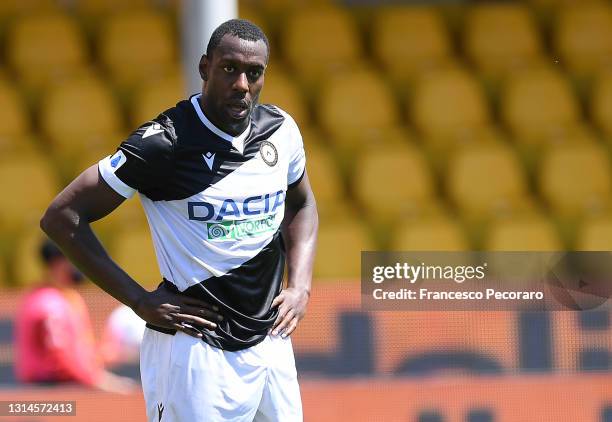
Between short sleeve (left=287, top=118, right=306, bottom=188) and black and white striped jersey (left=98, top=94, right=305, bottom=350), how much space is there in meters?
0.13

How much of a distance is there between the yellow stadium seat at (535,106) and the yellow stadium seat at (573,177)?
43cm

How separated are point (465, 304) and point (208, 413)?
7.17ft

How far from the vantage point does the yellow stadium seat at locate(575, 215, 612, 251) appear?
6.65 metres

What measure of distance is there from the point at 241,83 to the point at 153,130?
0.26 meters

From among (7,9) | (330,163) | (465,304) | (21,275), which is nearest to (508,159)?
(330,163)

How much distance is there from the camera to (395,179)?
735 centimetres

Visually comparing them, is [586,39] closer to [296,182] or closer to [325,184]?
[325,184]

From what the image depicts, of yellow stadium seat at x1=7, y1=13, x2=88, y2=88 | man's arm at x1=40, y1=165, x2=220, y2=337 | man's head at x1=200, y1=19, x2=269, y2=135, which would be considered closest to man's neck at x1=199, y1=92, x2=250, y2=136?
man's head at x1=200, y1=19, x2=269, y2=135

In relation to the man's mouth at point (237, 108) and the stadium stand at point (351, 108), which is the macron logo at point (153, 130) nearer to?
the man's mouth at point (237, 108)

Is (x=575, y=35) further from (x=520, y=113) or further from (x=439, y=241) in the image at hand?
(x=439, y=241)

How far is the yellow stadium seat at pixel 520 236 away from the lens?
22.5 ft

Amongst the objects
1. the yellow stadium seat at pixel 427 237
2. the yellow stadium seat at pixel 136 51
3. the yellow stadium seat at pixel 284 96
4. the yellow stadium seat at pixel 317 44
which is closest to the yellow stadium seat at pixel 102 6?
the yellow stadium seat at pixel 136 51

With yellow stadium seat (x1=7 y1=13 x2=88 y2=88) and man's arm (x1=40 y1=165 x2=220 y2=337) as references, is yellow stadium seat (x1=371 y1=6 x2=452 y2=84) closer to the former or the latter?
yellow stadium seat (x1=7 y1=13 x2=88 y2=88)

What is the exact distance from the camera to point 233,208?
322 cm
